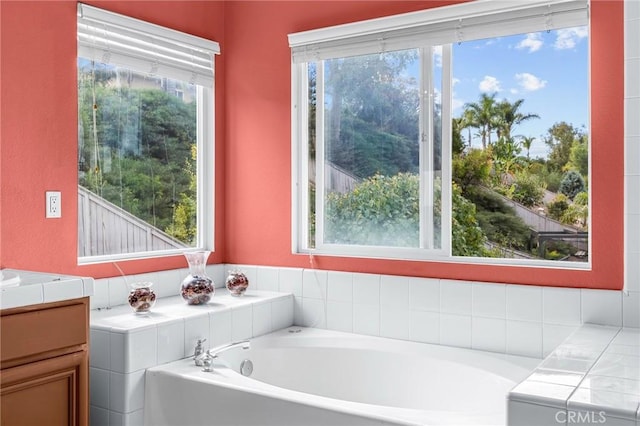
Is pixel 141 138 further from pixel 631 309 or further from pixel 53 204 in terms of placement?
pixel 631 309

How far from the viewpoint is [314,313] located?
3.33m

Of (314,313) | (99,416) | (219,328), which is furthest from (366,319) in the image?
(99,416)

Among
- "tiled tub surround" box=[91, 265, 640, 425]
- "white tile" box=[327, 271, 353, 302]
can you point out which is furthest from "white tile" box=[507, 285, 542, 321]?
"white tile" box=[327, 271, 353, 302]

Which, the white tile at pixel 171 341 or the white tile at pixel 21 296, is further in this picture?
the white tile at pixel 171 341

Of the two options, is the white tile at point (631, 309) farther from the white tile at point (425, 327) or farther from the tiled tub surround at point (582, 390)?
the white tile at point (425, 327)

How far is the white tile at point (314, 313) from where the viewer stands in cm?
330

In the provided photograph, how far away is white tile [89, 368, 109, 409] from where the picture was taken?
2.46m

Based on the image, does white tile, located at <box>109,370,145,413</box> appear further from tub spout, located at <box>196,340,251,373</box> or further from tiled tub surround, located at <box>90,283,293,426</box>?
tub spout, located at <box>196,340,251,373</box>

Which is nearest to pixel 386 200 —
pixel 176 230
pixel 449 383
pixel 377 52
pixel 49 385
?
pixel 377 52

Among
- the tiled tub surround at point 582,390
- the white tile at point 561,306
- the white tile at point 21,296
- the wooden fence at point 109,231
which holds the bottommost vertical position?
the tiled tub surround at point 582,390

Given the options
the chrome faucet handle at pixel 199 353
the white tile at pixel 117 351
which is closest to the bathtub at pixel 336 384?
the chrome faucet handle at pixel 199 353

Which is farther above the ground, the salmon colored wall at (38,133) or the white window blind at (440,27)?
the white window blind at (440,27)

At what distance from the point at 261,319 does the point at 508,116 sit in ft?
5.33

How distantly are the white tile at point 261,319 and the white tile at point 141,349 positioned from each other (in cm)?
67
